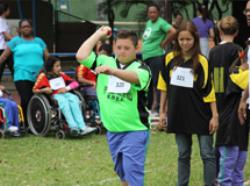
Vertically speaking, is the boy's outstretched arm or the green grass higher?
the boy's outstretched arm

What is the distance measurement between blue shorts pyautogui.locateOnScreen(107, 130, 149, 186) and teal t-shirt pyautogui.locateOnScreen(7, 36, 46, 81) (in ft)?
17.7

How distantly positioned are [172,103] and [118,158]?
909 millimetres

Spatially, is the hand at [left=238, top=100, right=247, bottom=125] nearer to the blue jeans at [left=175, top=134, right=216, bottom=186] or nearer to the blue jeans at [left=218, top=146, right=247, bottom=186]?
the blue jeans at [left=175, top=134, right=216, bottom=186]

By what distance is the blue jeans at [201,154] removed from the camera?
20.7 feet

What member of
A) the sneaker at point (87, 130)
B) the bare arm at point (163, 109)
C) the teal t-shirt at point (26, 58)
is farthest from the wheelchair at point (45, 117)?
the bare arm at point (163, 109)

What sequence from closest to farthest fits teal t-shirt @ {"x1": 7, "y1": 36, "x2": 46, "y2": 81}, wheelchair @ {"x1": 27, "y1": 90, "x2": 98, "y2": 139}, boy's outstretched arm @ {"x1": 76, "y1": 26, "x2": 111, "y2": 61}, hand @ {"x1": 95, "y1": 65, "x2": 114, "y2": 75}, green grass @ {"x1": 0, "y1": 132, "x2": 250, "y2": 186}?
hand @ {"x1": 95, "y1": 65, "x2": 114, "y2": 75} < boy's outstretched arm @ {"x1": 76, "y1": 26, "x2": 111, "y2": 61} < green grass @ {"x1": 0, "y1": 132, "x2": 250, "y2": 186} < wheelchair @ {"x1": 27, "y1": 90, "x2": 98, "y2": 139} < teal t-shirt @ {"x1": 7, "y1": 36, "x2": 46, "y2": 81}

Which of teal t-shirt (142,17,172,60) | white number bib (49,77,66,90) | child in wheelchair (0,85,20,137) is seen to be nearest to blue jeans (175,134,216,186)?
white number bib (49,77,66,90)

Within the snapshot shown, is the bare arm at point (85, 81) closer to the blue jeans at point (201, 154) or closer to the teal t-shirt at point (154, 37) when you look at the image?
the teal t-shirt at point (154, 37)

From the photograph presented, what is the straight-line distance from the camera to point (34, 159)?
856 cm

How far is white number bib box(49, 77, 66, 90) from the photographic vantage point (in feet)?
34.2

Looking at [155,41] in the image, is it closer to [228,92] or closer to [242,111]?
[228,92]

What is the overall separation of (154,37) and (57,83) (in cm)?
252

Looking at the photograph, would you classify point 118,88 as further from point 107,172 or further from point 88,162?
point 88,162

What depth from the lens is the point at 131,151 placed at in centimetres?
561
